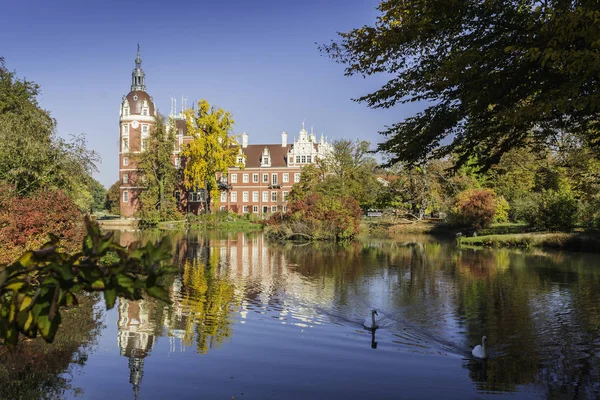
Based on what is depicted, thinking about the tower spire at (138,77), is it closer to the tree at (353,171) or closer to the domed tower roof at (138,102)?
the domed tower roof at (138,102)

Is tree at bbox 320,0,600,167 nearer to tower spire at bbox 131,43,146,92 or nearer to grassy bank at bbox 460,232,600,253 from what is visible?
grassy bank at bbox 460,232,600,253

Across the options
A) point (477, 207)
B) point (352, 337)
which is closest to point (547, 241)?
point (477, 207)

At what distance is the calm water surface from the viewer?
7895 mm

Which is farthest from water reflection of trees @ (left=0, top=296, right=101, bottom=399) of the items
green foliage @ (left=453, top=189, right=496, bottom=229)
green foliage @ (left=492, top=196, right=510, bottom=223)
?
green foliage @ (left=492, top=196, right=510, bottom=223)

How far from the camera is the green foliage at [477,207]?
4000 cm

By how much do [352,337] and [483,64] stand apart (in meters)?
5.98

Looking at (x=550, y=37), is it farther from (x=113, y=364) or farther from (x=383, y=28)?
(x=113, y=364)

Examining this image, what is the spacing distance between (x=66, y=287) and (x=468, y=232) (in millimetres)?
41374

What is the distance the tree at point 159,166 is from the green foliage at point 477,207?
3062 cm

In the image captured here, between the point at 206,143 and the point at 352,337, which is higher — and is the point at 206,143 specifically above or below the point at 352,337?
above

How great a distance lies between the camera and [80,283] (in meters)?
1.82

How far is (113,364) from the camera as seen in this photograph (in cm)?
866

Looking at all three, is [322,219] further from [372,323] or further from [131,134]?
[131,134]

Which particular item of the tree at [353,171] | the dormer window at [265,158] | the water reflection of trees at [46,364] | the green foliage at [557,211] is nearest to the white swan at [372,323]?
the water reflection of trees at [46,364]
